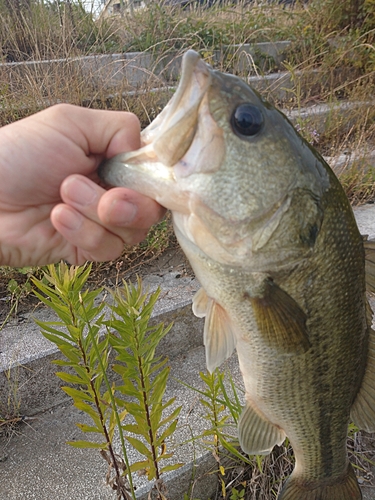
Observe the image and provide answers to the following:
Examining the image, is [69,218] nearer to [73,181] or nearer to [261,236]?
[73,181]

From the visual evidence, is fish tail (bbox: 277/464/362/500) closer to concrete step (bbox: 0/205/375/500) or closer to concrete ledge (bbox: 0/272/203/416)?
concrete step (bbox: 0/205/375/500)

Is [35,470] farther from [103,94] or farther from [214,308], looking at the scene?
[103,94]

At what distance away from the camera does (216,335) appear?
3.76ft

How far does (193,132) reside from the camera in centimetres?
92

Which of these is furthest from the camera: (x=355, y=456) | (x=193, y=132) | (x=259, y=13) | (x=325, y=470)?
(x=259, y=13)

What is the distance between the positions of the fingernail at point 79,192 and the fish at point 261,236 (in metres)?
0.05

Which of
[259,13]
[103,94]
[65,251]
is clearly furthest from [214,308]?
[259,13]

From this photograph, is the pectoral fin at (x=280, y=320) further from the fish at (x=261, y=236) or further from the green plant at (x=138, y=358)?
the green plant at (x=138, y=358)

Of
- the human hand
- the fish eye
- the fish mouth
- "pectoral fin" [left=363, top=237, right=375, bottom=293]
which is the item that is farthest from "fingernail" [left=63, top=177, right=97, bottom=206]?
"pectoral fin" [left=363, top=237, right=375, bottom=293]

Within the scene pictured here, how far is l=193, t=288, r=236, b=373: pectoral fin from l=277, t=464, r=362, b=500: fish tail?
22.5 inches

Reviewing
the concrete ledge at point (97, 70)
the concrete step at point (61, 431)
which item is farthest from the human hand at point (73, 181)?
the concrete ledge at point (97, 70)

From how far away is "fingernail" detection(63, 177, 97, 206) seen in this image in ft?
3.40

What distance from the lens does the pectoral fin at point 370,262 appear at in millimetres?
1207

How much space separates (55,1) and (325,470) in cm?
556
